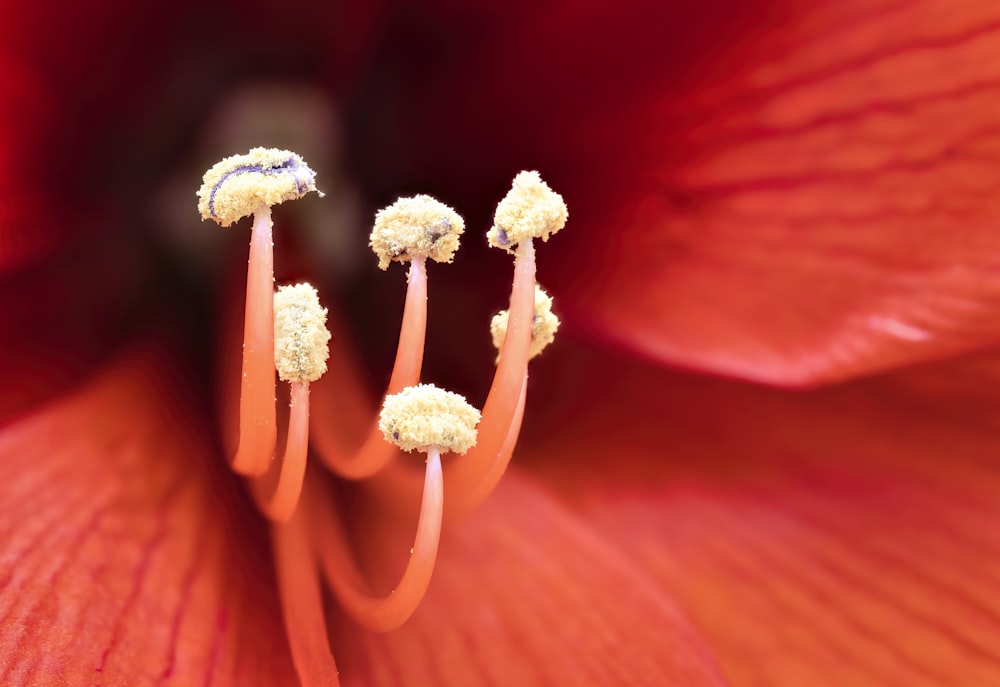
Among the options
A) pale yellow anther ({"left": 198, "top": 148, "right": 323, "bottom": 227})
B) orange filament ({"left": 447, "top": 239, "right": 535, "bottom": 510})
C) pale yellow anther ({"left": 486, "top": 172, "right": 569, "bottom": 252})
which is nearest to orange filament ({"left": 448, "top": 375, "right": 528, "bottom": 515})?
orange filament ({"left": 447, "top": 239, "right": 535, "bottom": 510})

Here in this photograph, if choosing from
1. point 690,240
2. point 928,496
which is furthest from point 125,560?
point 928,496

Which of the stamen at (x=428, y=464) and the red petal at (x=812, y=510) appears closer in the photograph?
the stamen at (x=428, y=464)

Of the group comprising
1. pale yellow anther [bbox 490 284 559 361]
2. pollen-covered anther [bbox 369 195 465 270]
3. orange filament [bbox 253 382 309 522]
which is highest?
pollen-covered anther [bbox 369 195 465 270]

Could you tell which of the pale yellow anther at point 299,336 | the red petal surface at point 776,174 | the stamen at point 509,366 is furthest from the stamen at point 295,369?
the red petal surface at point 776,174

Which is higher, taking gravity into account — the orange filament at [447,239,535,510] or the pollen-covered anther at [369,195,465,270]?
the pollen-covered anther at [369,195,465,270]

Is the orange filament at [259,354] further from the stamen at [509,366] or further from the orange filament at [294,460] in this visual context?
the stamen at [509,366]

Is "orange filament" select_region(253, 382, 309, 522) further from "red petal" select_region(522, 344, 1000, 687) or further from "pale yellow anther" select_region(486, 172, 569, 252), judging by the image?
"red petal" select_region(522, 344, 1000, 687)
